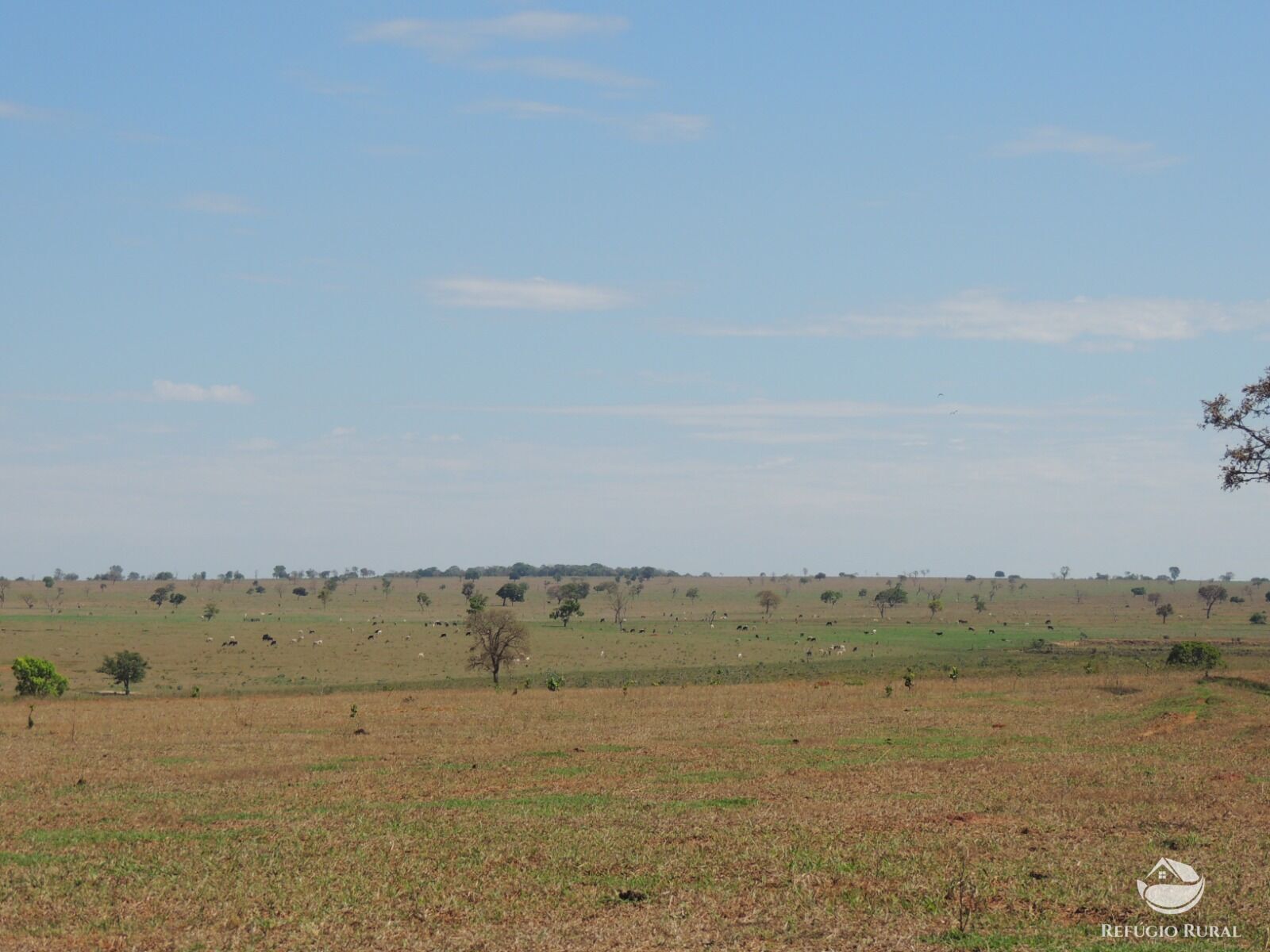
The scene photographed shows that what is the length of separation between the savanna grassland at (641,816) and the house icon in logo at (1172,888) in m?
0.29

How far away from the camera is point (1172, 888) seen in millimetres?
18984

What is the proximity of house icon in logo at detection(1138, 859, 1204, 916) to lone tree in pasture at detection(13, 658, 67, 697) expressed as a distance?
205 feet

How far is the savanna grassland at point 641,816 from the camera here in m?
18.0

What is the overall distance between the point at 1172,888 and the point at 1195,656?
5839 centimetres

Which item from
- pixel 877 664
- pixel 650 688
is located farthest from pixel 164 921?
pixel 877 664

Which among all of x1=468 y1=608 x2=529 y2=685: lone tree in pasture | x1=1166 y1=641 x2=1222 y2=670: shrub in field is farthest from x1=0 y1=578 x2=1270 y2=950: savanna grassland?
x1=468 y1=608 x2=529 y2=685: lone tree in pasture

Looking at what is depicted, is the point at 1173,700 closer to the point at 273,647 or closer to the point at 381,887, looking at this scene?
the point at 381,887

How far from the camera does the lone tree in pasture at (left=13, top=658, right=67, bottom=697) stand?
6639 centimetres

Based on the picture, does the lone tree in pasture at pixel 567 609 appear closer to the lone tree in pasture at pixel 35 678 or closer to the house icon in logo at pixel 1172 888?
the lone tree in pasture at pixel 35 678

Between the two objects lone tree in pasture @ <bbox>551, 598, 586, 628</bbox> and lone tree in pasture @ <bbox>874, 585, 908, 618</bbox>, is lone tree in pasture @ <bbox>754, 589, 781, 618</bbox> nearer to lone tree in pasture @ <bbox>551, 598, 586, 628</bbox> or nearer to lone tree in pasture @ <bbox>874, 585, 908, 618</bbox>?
lone tree in pasture @ <bbox>874, 585, 908, 618</bbox>

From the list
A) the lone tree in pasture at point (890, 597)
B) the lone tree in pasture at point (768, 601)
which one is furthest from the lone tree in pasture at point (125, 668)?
the lone tree in pasture at point (890, 597)

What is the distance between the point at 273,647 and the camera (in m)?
115

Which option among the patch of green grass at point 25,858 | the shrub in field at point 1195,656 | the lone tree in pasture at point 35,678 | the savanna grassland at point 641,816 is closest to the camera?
the savanna grassland at point 641,816

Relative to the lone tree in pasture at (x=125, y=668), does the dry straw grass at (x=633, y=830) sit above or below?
above
